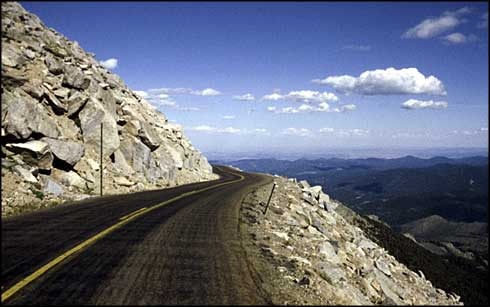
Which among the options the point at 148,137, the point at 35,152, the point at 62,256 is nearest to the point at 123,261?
the point at 62,256

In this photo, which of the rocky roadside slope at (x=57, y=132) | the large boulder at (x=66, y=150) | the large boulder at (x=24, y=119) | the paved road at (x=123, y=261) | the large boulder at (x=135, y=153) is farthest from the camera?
the large boulder at (x=135, y=153)

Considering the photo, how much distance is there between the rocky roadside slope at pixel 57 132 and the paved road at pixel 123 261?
17.8 feet

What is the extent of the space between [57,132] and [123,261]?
64.2 feet

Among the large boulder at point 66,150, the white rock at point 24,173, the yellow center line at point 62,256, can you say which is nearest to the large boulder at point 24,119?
the large boulder at point 66,150

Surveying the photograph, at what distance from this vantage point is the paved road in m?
7.18

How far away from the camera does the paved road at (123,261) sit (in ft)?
23.6

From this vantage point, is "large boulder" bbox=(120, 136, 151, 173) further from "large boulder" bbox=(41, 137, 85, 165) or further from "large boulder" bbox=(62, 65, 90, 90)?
"large boulder" bbox=(41, 137, 85, 165)

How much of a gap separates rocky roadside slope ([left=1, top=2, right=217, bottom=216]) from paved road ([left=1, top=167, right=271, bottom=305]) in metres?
5.42

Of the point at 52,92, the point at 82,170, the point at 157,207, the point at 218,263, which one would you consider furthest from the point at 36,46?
the point at 218,263

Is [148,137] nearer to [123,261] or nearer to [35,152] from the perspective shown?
[35,152]

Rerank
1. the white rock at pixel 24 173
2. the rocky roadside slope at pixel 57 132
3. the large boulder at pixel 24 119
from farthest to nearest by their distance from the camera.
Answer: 1. the large boulder at pixel 24 119
2. the rocky roadside slope at pixel 57 132
3. the white rock at pixel 24 173

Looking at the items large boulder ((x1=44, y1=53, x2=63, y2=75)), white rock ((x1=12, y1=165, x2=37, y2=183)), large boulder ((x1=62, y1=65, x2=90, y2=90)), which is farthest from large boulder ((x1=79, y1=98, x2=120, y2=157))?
white rock ((x1=12, y1=165, x2=37, y2=183))

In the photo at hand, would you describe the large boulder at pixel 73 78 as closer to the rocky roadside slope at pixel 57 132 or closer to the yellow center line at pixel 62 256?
the rocky roadside slope at pixel 57 132

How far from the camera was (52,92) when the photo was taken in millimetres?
28391
